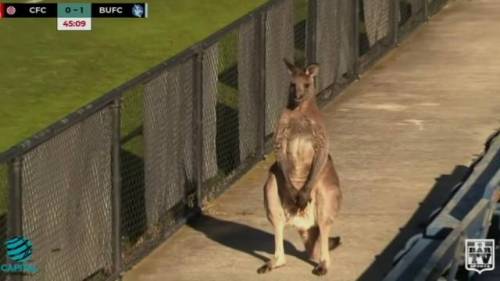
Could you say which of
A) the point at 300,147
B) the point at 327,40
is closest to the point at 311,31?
the point at 327,40

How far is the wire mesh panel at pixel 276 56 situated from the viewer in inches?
662

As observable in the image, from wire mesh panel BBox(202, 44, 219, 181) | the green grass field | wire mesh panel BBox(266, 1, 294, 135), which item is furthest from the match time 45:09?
wire mesh panel BBox(202, 44, 219, 181)

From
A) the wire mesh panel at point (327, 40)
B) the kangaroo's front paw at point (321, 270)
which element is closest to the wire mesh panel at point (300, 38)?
the wire mesh panel at point (327, 40)

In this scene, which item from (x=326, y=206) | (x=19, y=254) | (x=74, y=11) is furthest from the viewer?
(x=74, y=11)

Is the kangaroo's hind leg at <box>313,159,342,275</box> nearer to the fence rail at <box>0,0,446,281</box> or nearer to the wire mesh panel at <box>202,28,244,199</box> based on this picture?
the fence rail at <box>0,0,446,281</box>

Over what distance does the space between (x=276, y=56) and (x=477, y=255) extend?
5173 mm

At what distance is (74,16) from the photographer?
27672mm

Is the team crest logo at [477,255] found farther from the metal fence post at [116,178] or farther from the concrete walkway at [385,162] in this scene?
the metal fence post at [116,178]

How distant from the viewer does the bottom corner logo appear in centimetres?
1166

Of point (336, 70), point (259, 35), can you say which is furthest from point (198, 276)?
point (336, 70)

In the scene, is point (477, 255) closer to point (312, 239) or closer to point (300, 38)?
point (312, 239)

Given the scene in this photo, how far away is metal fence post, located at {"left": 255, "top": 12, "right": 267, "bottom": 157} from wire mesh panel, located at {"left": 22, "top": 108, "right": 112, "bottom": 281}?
359cm

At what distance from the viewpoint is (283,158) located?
1306 cm

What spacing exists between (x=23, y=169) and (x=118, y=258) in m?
1.95
